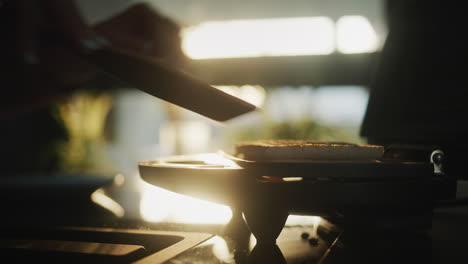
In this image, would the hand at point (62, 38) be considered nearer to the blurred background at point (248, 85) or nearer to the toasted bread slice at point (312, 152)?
the toasted bread slice at point (312, 152)

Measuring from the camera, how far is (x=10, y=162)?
12.0 ft

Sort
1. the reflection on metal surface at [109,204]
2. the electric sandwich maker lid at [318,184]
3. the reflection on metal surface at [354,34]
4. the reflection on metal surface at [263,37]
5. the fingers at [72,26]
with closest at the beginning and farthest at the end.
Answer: the electric sandwich maker lid at [318,184] → the fingers at [72,26] → the reflection on metal surface at [109,204] → the reflection on metal surface at [354,34] → the reflection on metal surface at [263,37]

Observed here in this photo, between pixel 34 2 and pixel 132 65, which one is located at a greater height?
pixel 34 2

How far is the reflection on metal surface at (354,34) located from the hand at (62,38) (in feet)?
9.04

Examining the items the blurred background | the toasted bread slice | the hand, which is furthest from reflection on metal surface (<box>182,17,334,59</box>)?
the toasted bread slice

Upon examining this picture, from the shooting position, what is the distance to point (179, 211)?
86 cm

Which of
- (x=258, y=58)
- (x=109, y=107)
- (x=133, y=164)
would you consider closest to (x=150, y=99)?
(x=109, y=107)

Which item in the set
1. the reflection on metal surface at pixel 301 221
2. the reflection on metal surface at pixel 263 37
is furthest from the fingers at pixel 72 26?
the reflection on metal surface at pixel 263 37

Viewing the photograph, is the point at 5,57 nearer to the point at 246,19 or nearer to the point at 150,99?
the point at 150,99

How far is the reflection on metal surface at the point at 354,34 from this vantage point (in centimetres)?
352

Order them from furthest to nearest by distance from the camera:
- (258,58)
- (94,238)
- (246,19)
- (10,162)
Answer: (246,19) → (10,162) → (258,58) → (94,238)

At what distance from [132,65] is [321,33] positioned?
360 centimetres

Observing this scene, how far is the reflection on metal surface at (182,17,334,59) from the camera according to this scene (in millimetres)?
3736

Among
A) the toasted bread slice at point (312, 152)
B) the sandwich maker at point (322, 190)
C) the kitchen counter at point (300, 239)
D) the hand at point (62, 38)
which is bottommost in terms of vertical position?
the kitchen counter at point (300, 239)
